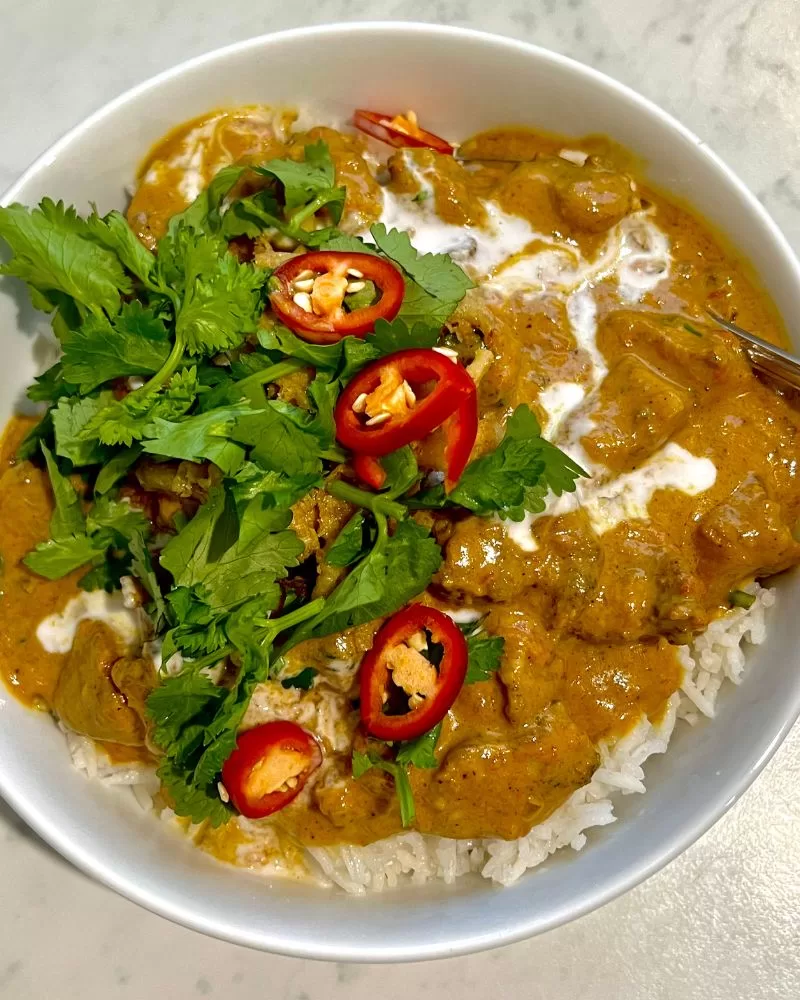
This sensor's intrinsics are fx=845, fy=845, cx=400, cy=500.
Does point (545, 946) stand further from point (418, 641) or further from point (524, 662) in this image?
point (418, 641)

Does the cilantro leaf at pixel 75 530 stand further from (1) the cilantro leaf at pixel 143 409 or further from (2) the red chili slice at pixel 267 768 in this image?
(2) the red chili slice at pixel 267 768

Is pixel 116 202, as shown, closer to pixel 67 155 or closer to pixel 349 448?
pixel 67 155

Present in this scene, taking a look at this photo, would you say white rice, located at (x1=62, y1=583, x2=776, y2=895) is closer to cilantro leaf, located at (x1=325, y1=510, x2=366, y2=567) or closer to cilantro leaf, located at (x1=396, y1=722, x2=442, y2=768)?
cilantro leaf, located at (x1=396, y1=722, x2=442, y2=768)

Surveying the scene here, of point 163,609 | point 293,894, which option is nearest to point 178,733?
point 163,609

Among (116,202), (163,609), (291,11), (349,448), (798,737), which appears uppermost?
(291,11)

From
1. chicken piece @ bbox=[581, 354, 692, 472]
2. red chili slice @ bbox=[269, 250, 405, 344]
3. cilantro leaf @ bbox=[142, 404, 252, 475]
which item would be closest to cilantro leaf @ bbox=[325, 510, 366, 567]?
cilantro leaf @ bbox=[142, 404, 252, 475]

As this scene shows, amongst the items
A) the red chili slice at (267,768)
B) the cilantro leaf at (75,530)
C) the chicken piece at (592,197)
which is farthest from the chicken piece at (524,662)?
the chicken piece at (592,197)

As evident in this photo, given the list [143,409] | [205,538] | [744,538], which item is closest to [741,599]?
[744,538]
